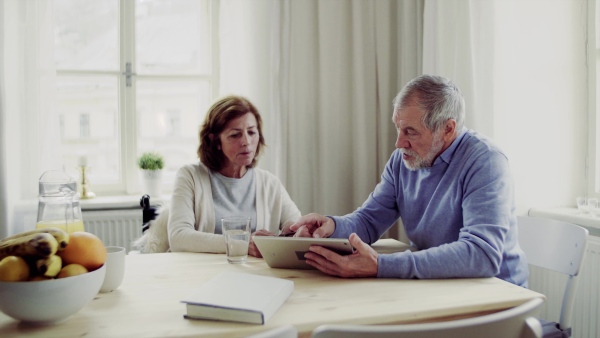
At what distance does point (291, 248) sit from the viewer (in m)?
1.38

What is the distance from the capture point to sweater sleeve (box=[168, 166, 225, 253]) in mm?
1724

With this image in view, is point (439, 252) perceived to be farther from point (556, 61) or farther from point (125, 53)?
point (125, 53)

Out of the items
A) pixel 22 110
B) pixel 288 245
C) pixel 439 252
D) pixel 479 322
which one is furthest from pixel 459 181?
pixel 22 110

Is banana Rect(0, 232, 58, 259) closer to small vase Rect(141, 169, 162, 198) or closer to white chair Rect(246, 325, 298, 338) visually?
white chair Rect(246, 325, 298, 338)

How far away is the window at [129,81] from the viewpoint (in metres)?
3.01

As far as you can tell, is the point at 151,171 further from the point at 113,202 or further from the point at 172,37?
the point at 172,37

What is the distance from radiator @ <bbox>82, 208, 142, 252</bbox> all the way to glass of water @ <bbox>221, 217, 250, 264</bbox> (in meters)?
1.47

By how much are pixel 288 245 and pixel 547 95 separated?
175 centimetres

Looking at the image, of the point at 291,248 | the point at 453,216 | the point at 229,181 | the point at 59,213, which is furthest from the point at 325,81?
the point at 59,213

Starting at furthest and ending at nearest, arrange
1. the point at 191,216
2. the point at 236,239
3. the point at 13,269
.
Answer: the point at 191,216
the point at 236,239
the point at 13,269

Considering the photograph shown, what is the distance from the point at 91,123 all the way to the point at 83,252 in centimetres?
221

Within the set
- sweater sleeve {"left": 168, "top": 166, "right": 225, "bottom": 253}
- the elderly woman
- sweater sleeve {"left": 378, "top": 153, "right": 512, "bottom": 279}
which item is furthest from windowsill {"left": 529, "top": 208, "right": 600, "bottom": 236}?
sweater sleeve {"left": 168, "top": 166, "right": 225, "bottom": 253}

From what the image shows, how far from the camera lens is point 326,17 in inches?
116

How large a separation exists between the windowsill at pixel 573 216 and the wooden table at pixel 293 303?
107 cm
